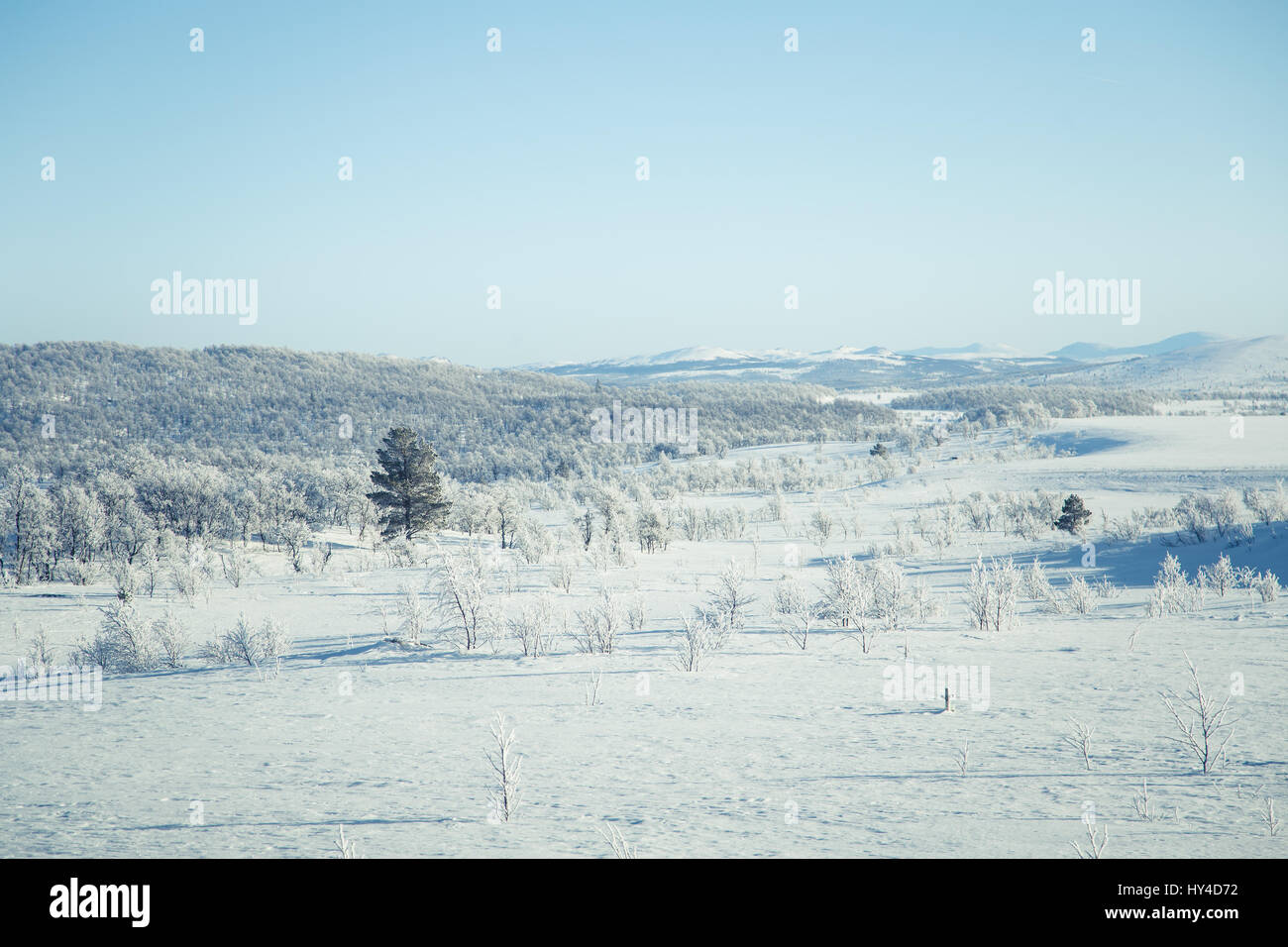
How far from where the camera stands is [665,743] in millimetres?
7824

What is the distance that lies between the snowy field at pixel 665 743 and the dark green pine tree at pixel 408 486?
40.2 feet

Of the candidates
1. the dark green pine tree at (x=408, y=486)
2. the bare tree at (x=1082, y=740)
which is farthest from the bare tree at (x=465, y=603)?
the dark green pine tree at (x=408, y=486)

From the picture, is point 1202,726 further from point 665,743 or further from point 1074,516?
point 1074,516

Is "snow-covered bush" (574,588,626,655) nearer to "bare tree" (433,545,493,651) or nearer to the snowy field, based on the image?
the snowy field

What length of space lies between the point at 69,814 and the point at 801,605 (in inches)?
467

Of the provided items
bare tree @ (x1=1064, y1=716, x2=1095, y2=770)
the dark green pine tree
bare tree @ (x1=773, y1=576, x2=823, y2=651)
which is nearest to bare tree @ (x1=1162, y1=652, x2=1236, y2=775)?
bare tree @ (x1=1064, y1=716, x2=1095, y2=770)

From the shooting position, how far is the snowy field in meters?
5.42

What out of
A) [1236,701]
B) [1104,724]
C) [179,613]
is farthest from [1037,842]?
[179,613]

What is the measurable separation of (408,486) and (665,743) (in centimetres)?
2400

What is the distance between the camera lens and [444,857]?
5020mm

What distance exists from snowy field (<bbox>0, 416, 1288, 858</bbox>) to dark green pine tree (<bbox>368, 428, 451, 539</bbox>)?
12265mm

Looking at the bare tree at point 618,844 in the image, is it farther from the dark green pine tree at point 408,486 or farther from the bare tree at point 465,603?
the dark green pine tree at point 408,486
